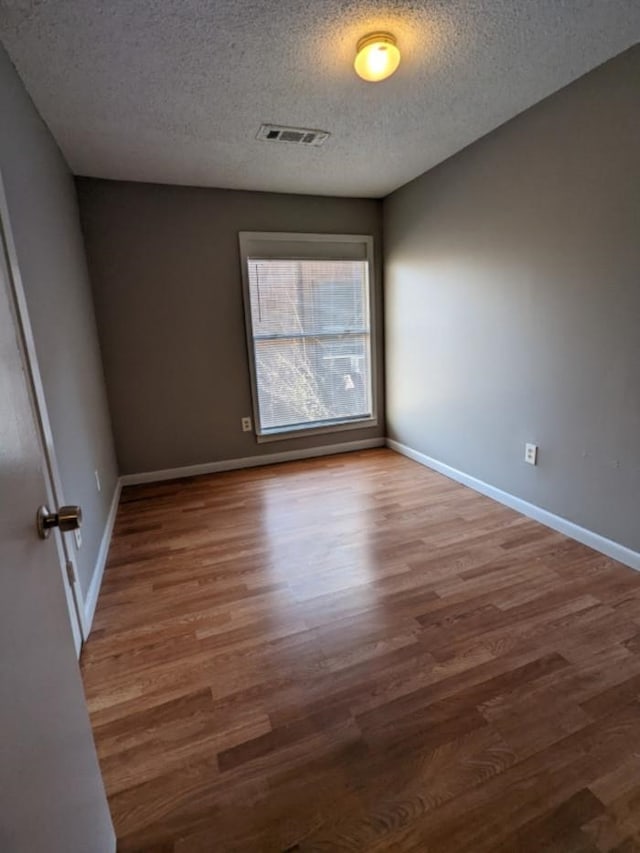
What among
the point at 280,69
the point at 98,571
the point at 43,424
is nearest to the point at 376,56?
the point at 280,69

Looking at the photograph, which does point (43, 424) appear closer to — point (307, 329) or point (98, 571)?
point (98, 571)

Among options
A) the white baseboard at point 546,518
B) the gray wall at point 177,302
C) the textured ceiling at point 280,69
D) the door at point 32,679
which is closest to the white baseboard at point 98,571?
the gray wall at point 177,302

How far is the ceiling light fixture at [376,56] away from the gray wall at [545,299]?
993mm

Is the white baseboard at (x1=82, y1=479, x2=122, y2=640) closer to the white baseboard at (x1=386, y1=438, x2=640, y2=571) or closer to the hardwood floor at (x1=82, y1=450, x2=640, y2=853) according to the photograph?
the hardwood floor at (x1=82, y1=450, x2=640, y2=853)

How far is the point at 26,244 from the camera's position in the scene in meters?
1.65

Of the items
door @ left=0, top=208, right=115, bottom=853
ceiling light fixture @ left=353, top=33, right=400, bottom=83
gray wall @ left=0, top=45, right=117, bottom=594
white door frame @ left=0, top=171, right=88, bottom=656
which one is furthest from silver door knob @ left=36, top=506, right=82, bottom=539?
ceiling light fixture @ left=353, top=33, right=400, bottom=83

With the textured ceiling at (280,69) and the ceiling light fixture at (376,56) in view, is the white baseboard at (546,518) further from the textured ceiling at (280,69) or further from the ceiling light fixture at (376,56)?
the ceiling light fixture at (376,56)

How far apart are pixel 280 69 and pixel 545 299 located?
69.2 inches

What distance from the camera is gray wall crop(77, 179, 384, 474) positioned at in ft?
10.4

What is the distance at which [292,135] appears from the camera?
2504mm

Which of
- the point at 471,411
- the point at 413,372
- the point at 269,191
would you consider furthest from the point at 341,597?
the point at 269,191

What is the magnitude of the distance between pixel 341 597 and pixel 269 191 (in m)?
3.15

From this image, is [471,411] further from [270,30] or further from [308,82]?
[270,30]

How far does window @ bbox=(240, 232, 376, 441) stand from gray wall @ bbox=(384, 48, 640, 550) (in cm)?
65
